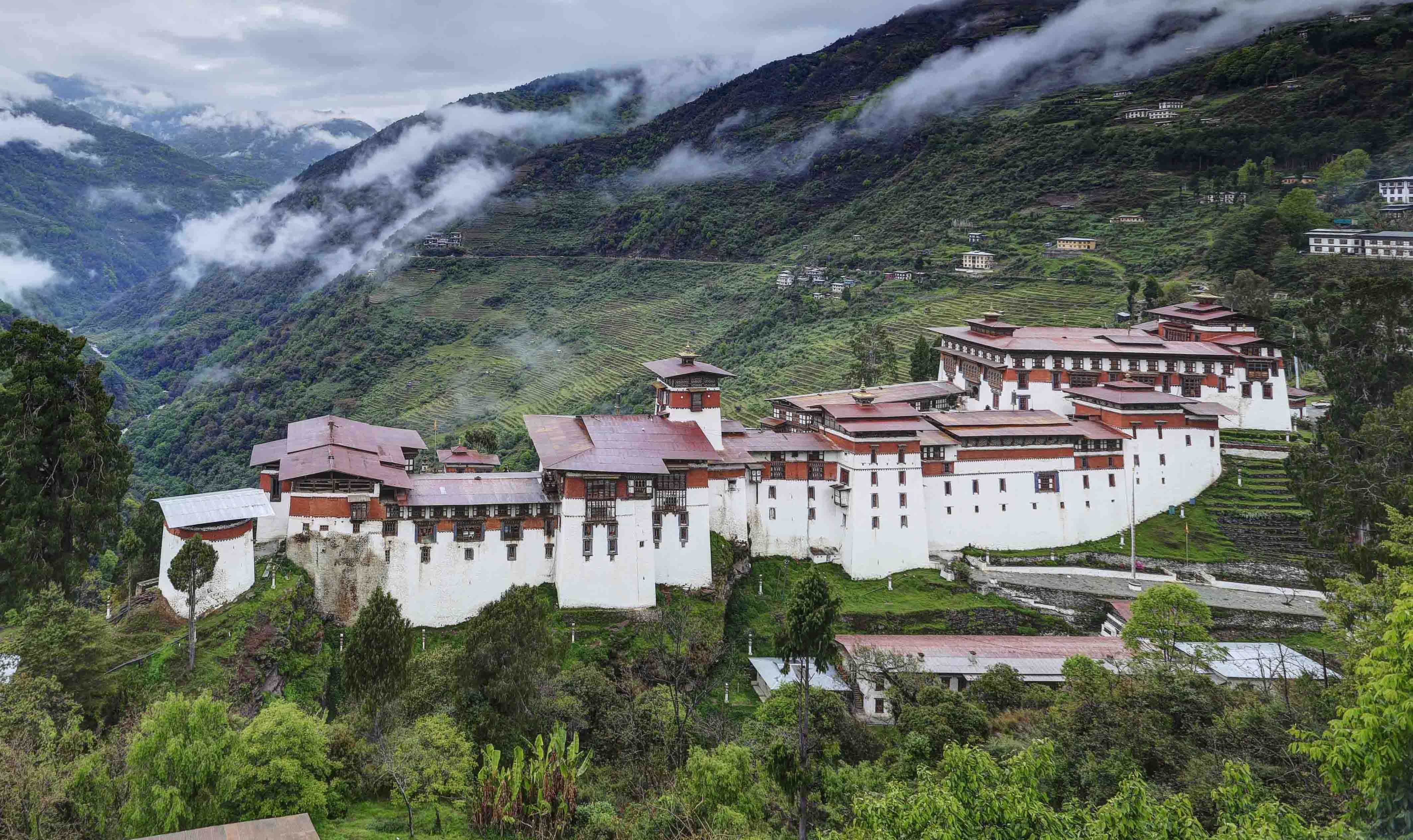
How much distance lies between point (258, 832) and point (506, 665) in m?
→ 9.43

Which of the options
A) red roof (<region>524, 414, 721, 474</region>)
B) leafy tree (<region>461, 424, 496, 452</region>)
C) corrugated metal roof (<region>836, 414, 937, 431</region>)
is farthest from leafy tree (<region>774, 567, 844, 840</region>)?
leafy tree (<region>461, 424, 496, 452</region>)

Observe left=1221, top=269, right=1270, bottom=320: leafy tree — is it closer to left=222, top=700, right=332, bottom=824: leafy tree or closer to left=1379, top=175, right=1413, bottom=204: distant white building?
left=1379, top=175, right=1413, bottom=204: distant white building

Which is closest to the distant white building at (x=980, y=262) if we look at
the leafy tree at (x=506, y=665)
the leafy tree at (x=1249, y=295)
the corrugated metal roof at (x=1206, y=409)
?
the leafy tree at (x=1249, y=295)

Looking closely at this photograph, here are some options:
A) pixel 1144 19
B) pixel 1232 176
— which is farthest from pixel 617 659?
pixel 1144 19

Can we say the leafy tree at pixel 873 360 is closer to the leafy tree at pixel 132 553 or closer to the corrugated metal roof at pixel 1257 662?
the corrugated metal roof at pixel 1257 662

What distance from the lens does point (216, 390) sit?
4040 inches

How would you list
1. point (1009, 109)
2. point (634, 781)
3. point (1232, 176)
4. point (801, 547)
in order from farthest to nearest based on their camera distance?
point (1009, 109), point (1232, 176), point (801, 547), point (634, 781)

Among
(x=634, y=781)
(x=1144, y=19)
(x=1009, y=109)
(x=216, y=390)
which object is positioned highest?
(x=1144, y=19)

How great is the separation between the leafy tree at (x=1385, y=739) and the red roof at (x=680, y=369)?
95.3 ft

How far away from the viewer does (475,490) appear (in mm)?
34719

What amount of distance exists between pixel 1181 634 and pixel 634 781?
68.4ft

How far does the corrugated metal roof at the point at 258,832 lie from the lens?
15867 millimetres

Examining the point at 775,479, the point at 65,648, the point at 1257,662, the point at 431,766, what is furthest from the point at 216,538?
the point at 1257,662

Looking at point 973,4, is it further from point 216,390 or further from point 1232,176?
point 216,390
